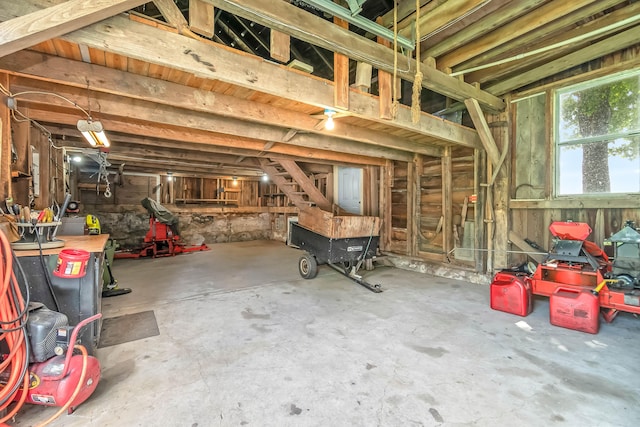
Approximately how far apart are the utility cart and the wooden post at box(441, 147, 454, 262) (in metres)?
1.33

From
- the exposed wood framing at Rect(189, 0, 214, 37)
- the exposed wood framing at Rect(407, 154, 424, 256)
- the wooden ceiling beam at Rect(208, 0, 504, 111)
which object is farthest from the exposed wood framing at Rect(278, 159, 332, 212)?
the exposed wood framing at Rect(189, 0, 214, 37)

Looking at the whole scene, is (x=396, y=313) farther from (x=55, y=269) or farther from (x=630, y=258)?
(x=55, y=269)

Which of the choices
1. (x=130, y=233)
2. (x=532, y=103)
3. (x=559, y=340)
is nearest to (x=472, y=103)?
(x=532, y=103)

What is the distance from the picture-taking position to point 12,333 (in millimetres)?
1566

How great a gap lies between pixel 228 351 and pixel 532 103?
494 centimetres

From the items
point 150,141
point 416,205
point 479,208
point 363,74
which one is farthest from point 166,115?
point 479,208

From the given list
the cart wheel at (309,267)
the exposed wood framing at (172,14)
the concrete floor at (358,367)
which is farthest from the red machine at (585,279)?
the exposed wood framing at (172,14)

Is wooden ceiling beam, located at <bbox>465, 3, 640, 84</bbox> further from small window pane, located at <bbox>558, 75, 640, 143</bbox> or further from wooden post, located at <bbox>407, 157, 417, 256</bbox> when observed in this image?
wooden post, located at <bbox>407, 157, 417, 256</bbox>

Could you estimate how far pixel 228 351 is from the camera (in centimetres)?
240

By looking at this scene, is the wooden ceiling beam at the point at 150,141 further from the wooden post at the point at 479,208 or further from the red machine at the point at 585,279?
the red machine at the point at 585,279

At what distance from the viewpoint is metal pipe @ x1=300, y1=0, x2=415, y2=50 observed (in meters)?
2.14

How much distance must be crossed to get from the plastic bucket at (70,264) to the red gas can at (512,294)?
3932 millimetres

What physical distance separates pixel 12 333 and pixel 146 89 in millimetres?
1955

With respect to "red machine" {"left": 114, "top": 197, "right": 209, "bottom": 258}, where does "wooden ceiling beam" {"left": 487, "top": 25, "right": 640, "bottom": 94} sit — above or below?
above
